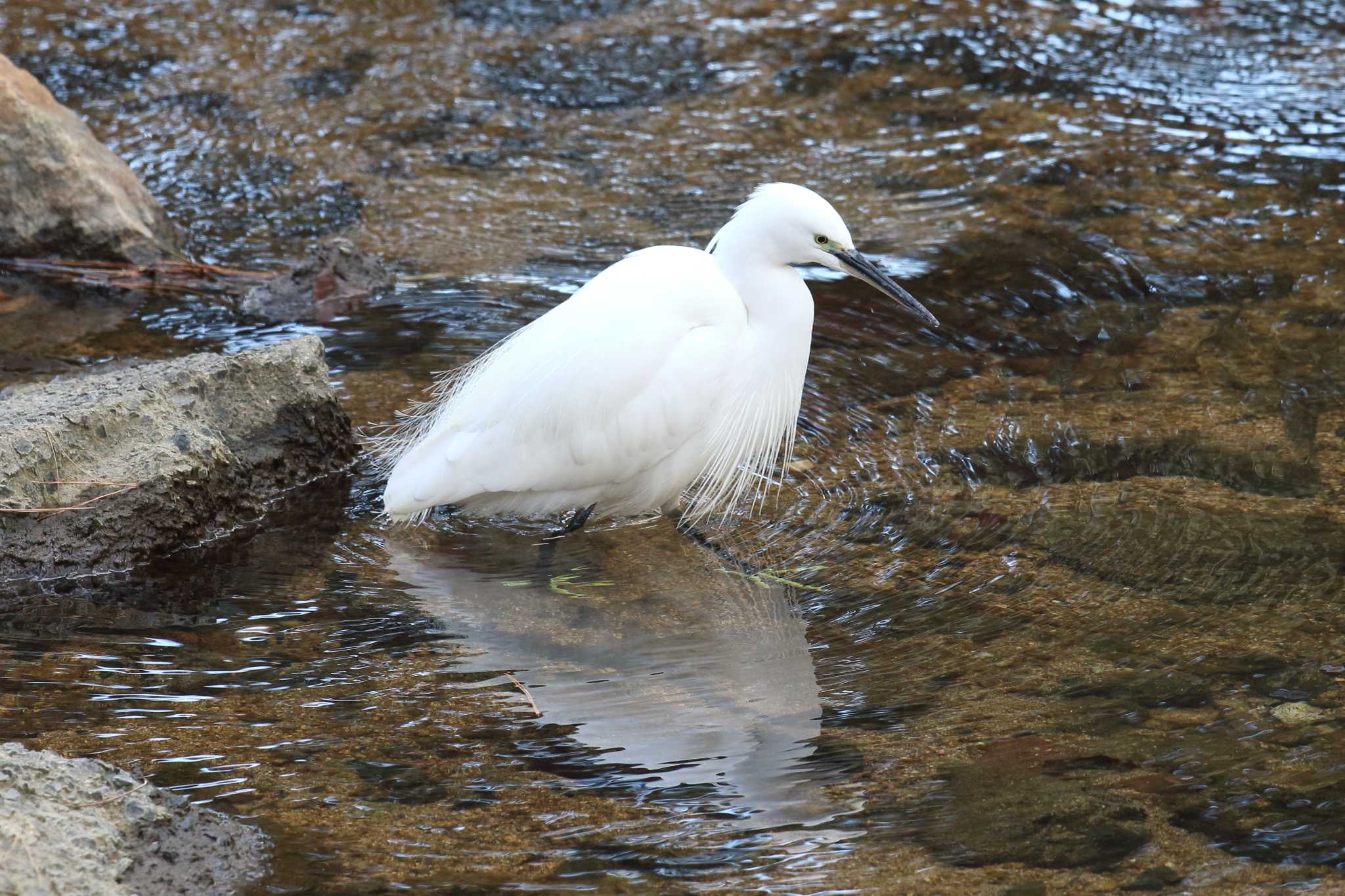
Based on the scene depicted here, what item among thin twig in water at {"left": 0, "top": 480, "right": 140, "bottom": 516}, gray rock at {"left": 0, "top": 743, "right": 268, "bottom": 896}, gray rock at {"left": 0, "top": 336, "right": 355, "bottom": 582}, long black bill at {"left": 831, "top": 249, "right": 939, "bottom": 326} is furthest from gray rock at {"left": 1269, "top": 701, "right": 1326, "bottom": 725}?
thin twig in water at {"left": 0, "top": 480, "right": 140, "bottom": 516}

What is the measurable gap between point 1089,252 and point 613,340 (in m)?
2.65

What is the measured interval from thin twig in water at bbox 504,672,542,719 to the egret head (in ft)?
4.71

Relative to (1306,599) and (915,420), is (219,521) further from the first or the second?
(1306,599)

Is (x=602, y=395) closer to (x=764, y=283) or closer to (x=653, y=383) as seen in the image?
(x=653, y=383)

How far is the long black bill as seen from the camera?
3865mm

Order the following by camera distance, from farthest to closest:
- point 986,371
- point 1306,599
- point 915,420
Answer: point 986,371
point 915,420
point 1306,599

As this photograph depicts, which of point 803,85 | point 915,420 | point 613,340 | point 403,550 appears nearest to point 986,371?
point 915,420

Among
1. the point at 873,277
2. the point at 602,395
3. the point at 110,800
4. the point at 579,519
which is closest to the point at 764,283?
the point at 873,277

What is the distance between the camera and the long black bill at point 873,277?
3.87 m

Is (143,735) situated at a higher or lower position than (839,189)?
lower

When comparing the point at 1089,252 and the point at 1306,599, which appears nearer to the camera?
the point at 1306,599

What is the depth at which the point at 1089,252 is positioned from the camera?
5645 millimetres

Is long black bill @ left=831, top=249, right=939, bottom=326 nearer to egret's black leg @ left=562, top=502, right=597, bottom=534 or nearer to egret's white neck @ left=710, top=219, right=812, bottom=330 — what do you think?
egret's white neck @ left=710, top=219, right=812, bottom=330

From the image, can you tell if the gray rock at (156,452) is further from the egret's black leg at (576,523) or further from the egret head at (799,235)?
the egret head at (799,235)
